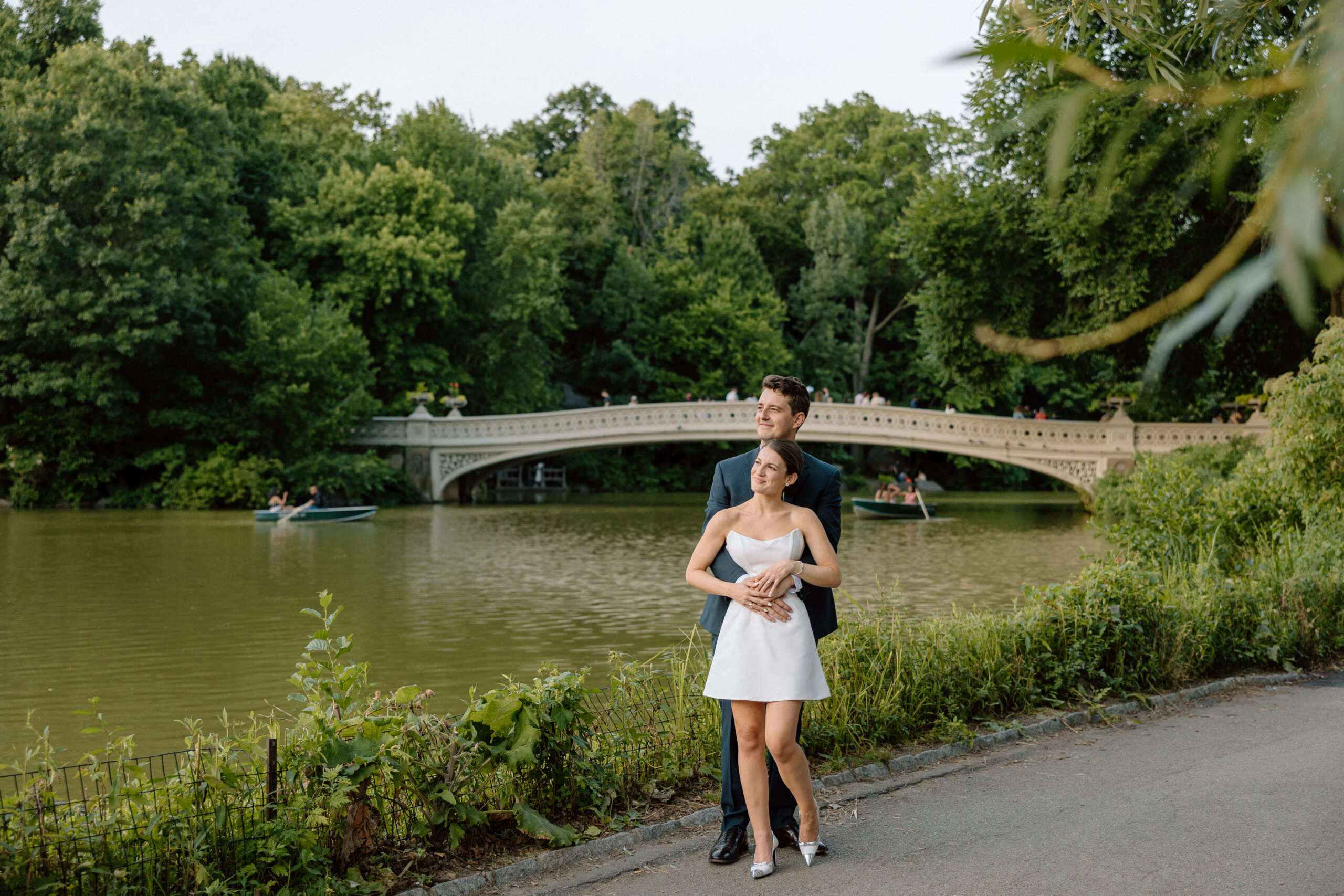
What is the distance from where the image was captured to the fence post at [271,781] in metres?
3.74

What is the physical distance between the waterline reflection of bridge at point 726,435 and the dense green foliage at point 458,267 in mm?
1536

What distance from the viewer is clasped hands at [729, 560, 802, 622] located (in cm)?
392

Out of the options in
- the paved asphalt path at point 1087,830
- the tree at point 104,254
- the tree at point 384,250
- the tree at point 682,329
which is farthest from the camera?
the tree at point 682,329

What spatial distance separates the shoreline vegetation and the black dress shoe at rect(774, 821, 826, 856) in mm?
587

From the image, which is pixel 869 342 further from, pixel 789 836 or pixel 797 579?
pixel 797 579

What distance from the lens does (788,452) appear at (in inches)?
158

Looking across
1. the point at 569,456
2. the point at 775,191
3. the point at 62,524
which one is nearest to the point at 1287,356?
the point at 62,524

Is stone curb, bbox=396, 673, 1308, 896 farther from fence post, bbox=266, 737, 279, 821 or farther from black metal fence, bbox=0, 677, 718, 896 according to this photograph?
A: fence post, bbox=266, 737, 279, 821

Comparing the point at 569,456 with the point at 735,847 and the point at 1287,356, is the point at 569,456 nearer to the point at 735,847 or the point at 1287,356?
the point at 1287,356

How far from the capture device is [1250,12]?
2295 mm

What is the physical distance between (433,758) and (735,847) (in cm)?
108

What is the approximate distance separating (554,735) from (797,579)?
113 cm

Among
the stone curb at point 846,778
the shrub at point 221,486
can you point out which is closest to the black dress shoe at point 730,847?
the stone curb at point 846,778

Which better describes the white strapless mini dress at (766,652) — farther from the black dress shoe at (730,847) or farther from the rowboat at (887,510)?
the rowboat at (887,510)
